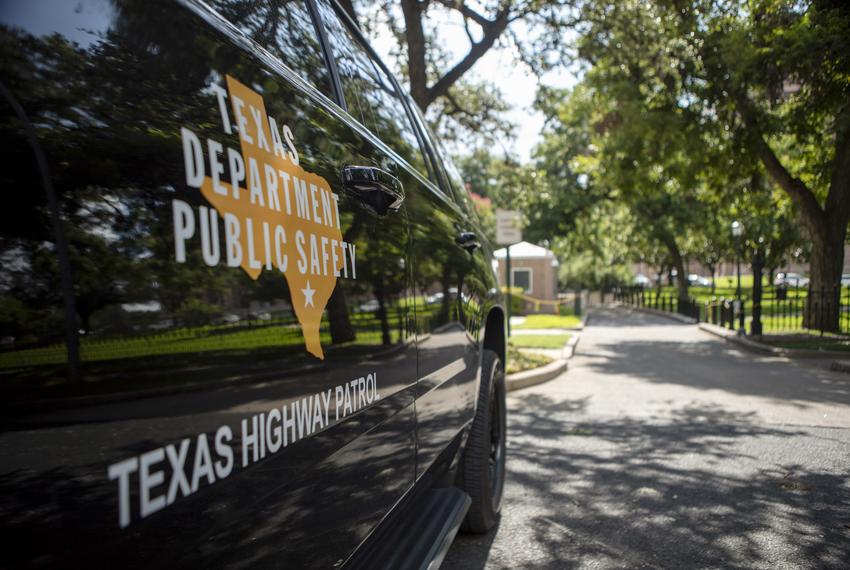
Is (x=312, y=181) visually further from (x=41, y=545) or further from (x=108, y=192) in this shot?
(x=41, y=545)

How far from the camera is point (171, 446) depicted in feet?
3.64

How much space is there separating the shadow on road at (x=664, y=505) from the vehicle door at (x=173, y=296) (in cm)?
197

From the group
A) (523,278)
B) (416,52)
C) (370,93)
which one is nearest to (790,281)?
(523,278)

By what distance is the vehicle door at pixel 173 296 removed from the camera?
91cm

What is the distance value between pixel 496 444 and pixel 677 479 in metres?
1.39

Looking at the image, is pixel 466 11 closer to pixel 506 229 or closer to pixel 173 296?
pixel 506 229

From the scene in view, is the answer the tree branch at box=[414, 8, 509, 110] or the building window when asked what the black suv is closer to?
the tree branch at box=[414, 8, 509, 110]

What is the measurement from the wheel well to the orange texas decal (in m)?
2.31

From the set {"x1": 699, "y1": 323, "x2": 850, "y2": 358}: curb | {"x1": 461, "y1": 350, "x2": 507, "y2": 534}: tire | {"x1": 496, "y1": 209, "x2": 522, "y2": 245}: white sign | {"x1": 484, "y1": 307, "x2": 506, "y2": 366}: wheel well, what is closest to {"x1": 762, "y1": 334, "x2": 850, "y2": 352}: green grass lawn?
{"x1": 699, "y1": 323, "x2": 850, "y2": 358}: curb

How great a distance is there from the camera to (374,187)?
2.01 m

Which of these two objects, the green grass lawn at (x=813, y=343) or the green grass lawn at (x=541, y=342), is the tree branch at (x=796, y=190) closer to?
the green grass lawn at (x=813, y=343)

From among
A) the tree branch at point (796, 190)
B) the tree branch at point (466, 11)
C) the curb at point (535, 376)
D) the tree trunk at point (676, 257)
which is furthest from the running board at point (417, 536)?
the tree trunk at point (676, 257)

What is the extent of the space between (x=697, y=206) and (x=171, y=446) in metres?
31.4

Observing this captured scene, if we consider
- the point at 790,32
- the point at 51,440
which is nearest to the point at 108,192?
the point at 51,440
